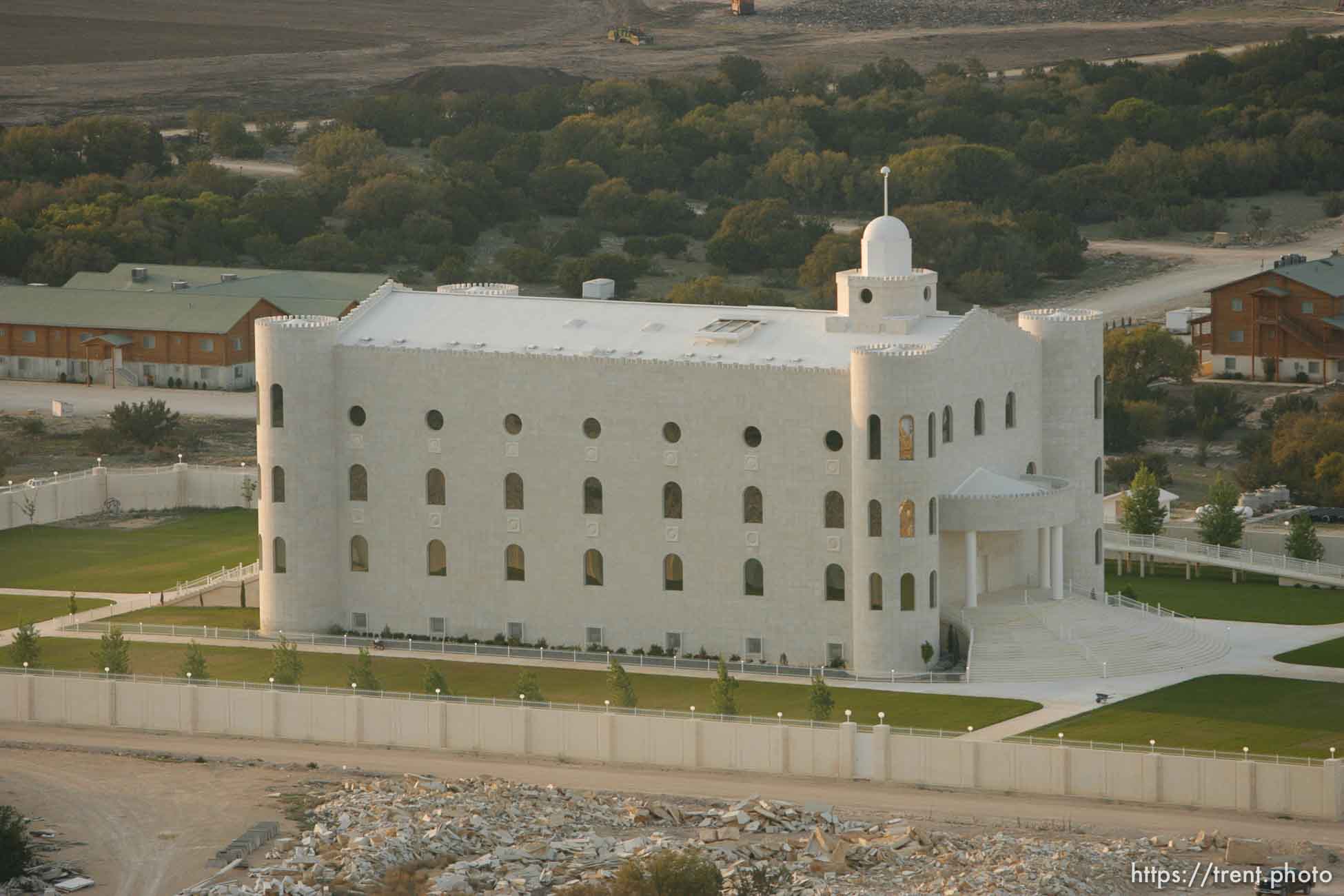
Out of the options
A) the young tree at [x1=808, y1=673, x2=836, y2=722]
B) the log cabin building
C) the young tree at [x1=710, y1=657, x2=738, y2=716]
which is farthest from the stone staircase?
the log cabin building

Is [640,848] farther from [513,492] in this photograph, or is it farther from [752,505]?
[513,492]

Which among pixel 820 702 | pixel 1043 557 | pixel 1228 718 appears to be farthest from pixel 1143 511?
pixel 820 702

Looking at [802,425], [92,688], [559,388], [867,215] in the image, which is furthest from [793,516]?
[867,215]

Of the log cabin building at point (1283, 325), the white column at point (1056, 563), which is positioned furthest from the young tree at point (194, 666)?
the log cabin building at point (1283, 325)

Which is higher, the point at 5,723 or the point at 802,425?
the point at 802,425

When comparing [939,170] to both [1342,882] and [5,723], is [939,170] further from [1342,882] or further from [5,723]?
[1342,882]

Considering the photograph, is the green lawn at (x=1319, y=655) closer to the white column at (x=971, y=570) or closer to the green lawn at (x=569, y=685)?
the white column at (x=971, y=570)
